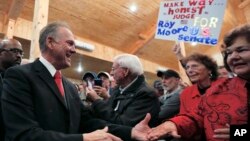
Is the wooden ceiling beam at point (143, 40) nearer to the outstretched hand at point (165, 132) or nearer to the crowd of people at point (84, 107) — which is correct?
Result: the crowd of people at point (84, 107)

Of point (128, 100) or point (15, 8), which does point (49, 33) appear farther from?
point (15, 8)

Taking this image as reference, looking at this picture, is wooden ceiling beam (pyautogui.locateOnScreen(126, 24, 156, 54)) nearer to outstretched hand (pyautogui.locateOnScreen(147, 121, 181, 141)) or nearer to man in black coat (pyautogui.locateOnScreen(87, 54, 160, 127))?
man in black coat (pyautogui.locateOnScreen(87, 54, 160, 127))

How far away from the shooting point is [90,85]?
9.03 ft

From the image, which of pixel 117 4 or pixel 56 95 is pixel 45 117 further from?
pixel 117 4

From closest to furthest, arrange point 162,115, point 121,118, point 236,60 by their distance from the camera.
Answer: point 236,60, point 121,118, point 162,115

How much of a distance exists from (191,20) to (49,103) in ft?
8.82

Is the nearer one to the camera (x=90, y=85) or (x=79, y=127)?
(x=79, y=127)

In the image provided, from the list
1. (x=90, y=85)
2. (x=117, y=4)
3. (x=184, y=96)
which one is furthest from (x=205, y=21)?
(x=117, y=4)

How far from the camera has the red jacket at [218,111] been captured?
1.58m

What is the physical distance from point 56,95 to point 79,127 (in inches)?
16.4

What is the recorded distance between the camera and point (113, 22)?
321 inches

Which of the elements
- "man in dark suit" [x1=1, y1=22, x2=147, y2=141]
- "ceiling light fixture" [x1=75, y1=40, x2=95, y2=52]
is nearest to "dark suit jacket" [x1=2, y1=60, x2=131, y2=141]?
"man in dark suit" [x1=1, y1=22, x2=147, y2=141]

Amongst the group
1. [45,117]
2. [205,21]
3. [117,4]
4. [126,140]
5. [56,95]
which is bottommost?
[126,140]

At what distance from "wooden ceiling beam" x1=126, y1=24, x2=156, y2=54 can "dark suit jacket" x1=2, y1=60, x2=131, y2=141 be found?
23.9ft
